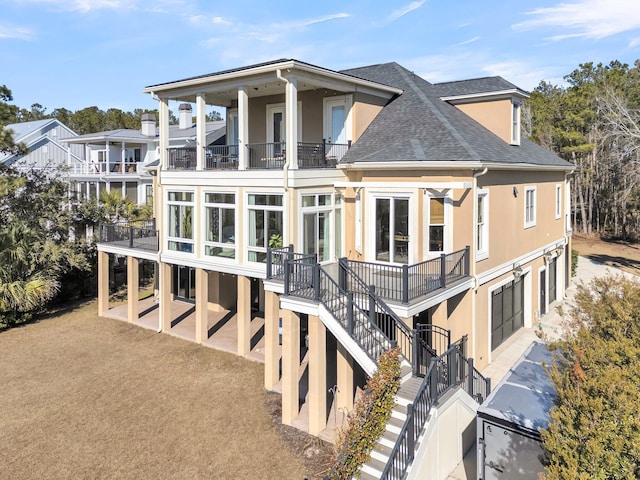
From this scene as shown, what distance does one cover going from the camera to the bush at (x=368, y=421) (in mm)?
7727

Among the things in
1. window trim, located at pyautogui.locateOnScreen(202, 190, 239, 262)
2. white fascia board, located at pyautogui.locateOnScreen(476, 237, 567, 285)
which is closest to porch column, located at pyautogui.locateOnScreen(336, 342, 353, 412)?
white fascia board, located at pyautogui.locateOnScreen(476, 237, 567, 285)

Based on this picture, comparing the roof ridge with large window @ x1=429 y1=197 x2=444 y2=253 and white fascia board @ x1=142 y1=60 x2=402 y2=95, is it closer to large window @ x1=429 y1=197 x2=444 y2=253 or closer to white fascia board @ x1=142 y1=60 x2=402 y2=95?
white fascia board @ x1=142 y1=60 x2=402 y2=95

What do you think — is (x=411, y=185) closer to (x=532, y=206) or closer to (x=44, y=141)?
(x=532, y=206)

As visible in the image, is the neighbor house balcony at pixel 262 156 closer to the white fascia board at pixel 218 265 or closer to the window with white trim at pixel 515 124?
the white fascia board at pixel 218 265

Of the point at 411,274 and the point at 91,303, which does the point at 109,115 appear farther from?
the point at 411,274

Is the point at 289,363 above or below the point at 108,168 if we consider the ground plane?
below

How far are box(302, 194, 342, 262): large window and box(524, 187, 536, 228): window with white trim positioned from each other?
7.62 m

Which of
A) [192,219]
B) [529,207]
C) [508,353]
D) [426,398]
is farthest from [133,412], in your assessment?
[529,207]

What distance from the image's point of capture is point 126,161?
3522cm

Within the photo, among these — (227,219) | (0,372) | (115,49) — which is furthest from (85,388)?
(115,49)

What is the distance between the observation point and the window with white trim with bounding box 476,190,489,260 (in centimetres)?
1390

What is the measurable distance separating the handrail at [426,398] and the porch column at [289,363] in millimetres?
3423

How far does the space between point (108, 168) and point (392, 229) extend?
1019 inches

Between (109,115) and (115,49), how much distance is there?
172 ft
